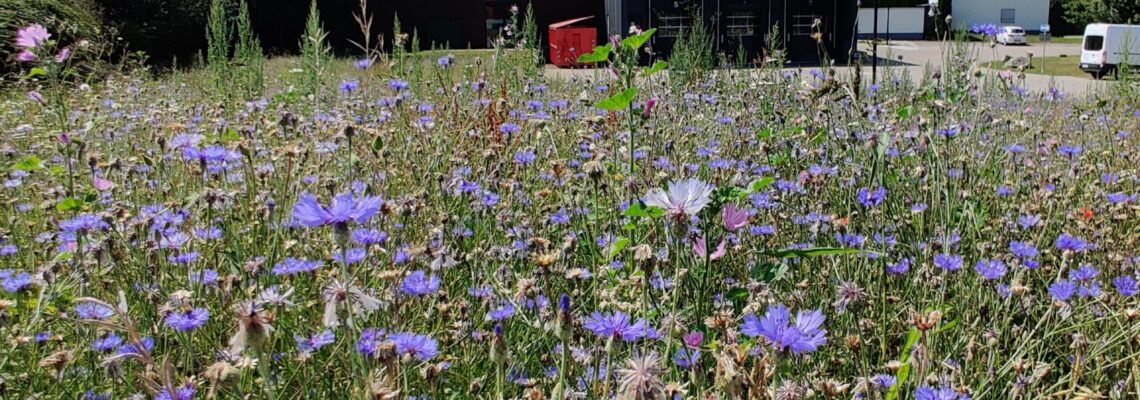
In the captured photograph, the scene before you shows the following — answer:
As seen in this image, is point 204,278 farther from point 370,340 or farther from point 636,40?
point 636,40

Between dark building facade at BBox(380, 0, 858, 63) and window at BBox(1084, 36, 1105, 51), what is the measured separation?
4.33m

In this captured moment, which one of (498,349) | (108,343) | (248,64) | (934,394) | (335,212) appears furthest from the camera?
(248,64)

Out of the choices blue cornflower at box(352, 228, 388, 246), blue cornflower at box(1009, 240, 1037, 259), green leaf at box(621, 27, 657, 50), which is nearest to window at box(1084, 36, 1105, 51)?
blue cornflower at box(1009, 240, 1037, 259)

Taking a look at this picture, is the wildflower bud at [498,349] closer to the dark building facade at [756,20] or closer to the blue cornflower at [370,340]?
the blue cornflower at [370,340]

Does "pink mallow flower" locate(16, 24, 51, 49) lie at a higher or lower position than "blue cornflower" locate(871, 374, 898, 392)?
higher

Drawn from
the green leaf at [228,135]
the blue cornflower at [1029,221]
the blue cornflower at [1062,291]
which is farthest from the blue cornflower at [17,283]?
the blue cornflower at [1029,221]

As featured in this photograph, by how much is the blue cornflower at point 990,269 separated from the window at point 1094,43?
672 inches

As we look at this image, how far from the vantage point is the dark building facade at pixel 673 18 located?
59.5 feet

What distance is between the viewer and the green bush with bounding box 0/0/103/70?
355 inches

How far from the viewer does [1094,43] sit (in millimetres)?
16266

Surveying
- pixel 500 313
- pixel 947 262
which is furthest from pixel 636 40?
pixel 947 262

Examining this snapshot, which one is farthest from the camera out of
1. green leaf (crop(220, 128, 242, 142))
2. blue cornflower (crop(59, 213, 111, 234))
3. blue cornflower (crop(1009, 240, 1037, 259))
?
green leaf (crop(220, 128, 242, 142))

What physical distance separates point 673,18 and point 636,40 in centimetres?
1667

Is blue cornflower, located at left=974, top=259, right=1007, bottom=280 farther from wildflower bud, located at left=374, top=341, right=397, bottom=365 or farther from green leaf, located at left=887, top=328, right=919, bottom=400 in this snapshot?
wildflower bud, located at left=374, top=341, right=397, bottom=365
